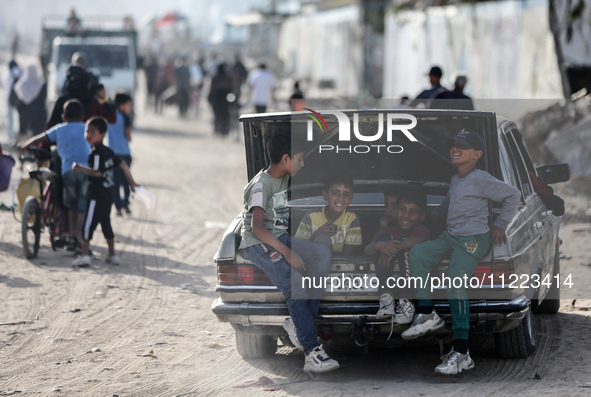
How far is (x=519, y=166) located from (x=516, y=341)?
57.8 inches

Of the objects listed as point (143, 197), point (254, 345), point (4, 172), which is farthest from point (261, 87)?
point (254, 345)

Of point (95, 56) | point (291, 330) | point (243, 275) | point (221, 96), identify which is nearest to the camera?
point (291, 330)

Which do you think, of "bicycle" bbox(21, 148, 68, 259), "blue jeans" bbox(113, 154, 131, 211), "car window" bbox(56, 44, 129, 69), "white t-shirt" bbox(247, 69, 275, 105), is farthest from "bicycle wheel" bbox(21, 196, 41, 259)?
"car window" bbox(56, 44, 129, 69)

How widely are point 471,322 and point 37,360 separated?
115 inches

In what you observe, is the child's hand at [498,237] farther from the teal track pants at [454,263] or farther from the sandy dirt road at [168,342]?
the sandy dirt road at [168,342]

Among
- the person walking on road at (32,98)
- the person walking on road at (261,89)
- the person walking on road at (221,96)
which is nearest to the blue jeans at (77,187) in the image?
the person walking on road at (32,98)

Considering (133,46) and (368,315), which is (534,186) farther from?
(133,46)

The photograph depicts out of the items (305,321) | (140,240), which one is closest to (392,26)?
(140,240)

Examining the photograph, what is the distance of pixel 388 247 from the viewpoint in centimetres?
569

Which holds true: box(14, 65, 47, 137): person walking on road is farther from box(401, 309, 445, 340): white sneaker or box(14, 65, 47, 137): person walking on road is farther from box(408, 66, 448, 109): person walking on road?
box(401, 309, 445, 340): white sneaker

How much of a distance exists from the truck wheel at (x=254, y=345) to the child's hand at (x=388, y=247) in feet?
3.42

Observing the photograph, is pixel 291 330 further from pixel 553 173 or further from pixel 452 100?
pixel 452 100

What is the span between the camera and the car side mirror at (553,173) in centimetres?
707

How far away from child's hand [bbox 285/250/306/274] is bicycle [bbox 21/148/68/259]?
4.58 m
